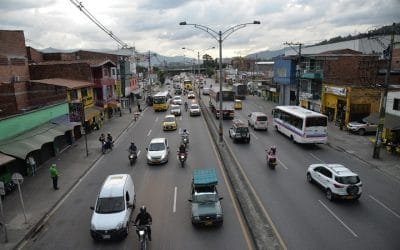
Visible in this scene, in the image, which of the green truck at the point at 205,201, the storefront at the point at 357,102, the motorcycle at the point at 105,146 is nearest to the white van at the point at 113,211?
the green truck at the point at 205,201

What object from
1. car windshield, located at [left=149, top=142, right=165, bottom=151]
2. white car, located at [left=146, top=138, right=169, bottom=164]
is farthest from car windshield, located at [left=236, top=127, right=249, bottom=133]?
car windshield, located at [left=149, top=142, right=165, bottom=151]

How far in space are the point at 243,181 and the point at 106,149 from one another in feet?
48.4

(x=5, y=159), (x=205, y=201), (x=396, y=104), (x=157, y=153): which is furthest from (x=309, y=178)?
(x=5, y=159)

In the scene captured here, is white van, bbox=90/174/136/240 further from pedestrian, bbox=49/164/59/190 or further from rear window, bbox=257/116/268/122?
rear window, bbox=257/116/268/122

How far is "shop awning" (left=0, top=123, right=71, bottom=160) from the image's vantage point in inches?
857

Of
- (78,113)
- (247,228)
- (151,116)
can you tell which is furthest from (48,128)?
(151,116)

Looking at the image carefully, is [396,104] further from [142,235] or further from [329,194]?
[142,235]

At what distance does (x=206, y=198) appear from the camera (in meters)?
16.8

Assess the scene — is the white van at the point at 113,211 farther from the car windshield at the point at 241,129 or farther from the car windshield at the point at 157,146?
the car windshield at the point at 241,129

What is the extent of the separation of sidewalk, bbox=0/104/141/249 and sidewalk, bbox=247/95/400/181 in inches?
848

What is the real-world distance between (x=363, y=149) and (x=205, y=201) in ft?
66.0

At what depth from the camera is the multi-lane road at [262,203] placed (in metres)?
14.8

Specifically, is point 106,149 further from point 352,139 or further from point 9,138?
point 352,139

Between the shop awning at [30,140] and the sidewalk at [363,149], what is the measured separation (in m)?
24.1
